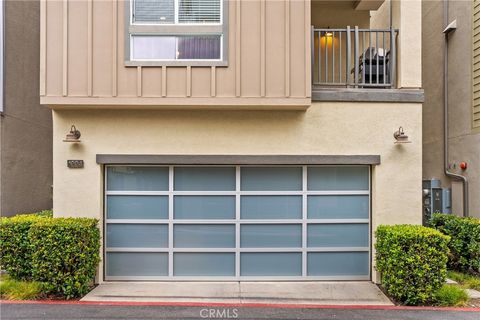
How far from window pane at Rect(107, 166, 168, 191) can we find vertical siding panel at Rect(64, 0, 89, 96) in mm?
1593

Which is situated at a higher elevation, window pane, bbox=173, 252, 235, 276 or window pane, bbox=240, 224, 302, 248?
window pane, bbox=240, 224, 302, 248

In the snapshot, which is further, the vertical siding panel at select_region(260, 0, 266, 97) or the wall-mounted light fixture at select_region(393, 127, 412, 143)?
the wall-mounted light fixture at select_region(393, 127, 412, 143)

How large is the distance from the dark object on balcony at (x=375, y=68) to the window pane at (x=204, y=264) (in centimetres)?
438

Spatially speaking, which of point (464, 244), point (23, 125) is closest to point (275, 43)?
point (464, 244)

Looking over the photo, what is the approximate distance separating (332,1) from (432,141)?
493 centimetres

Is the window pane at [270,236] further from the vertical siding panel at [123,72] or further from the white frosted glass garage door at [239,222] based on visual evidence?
the vertical siding panel at [123,72]

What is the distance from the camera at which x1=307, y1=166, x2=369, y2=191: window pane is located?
21.9ft

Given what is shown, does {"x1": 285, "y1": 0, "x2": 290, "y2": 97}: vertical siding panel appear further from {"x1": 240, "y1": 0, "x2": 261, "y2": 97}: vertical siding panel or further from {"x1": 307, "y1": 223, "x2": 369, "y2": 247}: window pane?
{"x1": 307, "y1": 223, "x2": 369, "y2": 247}: window pane

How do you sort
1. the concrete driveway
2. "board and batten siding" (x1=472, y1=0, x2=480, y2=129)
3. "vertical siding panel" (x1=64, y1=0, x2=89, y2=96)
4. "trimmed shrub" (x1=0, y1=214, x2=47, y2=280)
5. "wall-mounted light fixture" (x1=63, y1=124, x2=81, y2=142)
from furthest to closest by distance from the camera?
"board and batten siding" (x1=472, y1=0, x2=480, y2=129) → "wall-mounted light fixture" (x1=63, y1=124, x2=81, y2=142) → "trimmed shrub" (x1=0, y1=214, x2=47, y2=280) → "vertical siding panel" (x1=64, y1=0, x2=89, y2=96) → the concrete driveway

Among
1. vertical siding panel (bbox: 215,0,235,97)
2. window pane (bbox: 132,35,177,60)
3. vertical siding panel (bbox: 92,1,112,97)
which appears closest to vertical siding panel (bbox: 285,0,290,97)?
vertical siding panel (bbox: 215,0,235,97)

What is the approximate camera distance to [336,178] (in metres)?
6.69

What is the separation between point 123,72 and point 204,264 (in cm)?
385

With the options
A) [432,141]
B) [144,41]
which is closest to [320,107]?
[144,41]

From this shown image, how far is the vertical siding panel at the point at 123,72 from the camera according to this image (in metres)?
6.03
